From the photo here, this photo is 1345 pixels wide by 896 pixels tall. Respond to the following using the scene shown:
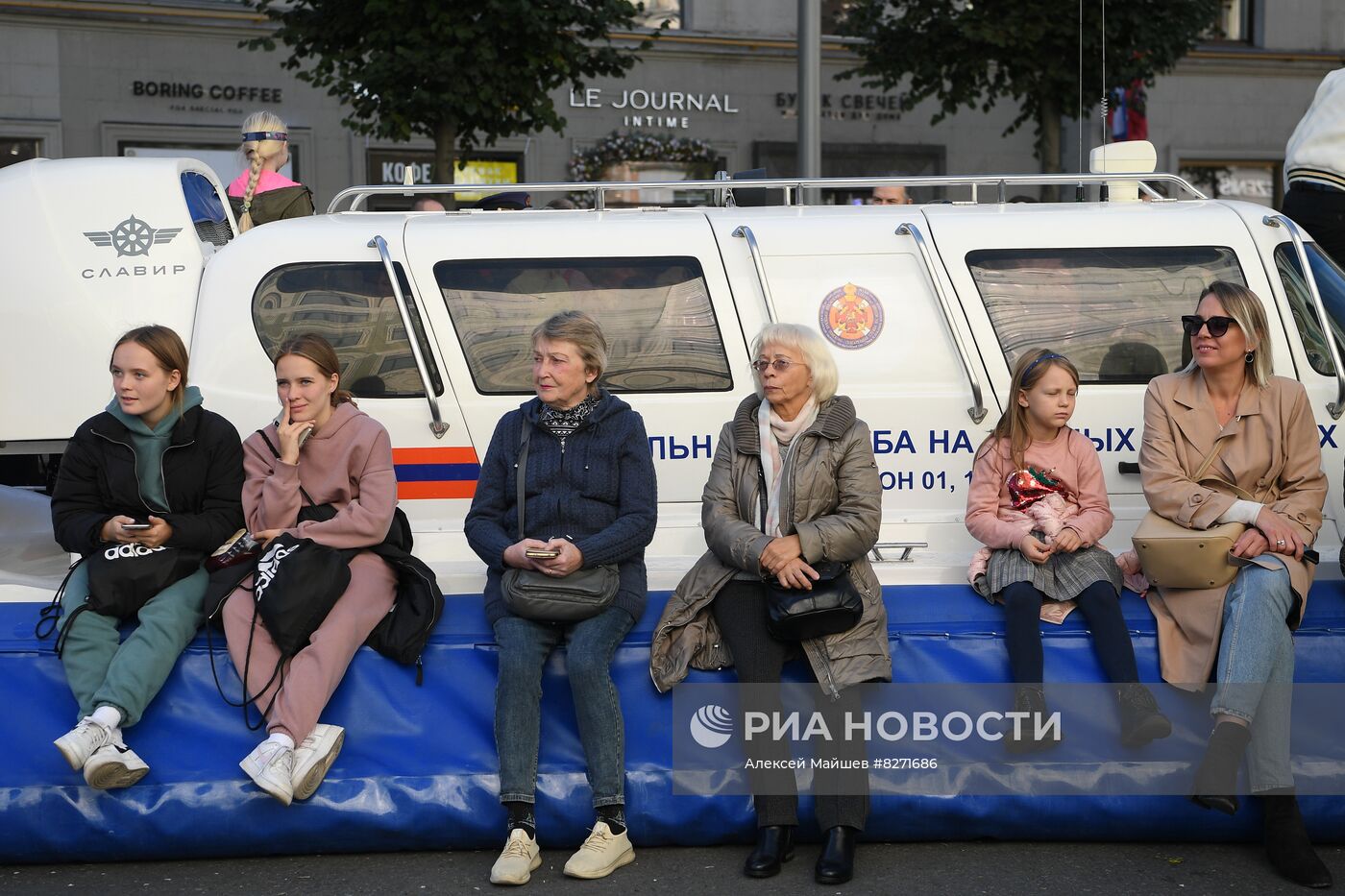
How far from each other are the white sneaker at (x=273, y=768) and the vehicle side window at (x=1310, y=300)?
163 inches

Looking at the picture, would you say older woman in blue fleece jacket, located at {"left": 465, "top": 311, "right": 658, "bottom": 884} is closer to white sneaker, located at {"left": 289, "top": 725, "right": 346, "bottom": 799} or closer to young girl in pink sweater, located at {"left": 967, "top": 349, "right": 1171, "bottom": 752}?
white sneaker, located at {"left": 289, "top": 725, "right": 346, "bottom": 799}

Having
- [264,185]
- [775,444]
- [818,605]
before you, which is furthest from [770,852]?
[264,185]

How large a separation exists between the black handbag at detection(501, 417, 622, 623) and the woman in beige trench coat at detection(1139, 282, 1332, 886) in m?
1.81

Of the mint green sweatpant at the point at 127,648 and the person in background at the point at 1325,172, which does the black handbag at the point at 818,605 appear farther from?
the person in background at the point at 1325,172

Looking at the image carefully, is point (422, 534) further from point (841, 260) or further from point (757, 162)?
point (757, 162)

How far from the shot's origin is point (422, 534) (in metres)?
6.05

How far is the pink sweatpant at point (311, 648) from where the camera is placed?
15.4ft

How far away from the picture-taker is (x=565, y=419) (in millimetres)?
4988

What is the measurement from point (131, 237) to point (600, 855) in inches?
136

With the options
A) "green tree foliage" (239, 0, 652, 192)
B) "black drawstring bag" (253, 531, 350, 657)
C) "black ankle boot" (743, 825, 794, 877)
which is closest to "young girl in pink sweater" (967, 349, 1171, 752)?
"black ankle boot" (743, 825, 794, 877)

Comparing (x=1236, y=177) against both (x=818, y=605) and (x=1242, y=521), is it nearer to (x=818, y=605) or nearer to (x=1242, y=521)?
(x=1242, y=521)

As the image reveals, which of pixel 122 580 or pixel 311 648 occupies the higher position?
pixel 122 580

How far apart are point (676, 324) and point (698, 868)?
7.45ft

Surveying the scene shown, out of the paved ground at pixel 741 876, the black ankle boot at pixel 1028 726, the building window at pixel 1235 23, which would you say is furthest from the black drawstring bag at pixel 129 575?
the building window at pixel 1235 23
